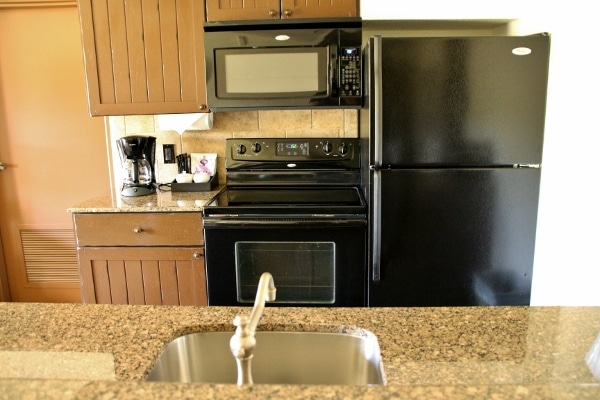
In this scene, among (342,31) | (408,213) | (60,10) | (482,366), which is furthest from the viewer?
(60,10)

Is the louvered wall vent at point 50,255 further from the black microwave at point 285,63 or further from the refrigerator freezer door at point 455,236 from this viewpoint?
the refrigerator freezer door at point 455,236

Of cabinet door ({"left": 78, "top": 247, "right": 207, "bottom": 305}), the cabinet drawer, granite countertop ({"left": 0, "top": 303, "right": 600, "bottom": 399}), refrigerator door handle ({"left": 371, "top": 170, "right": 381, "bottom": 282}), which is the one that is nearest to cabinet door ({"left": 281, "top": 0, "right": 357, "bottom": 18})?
refrigerator door handle ({"left": 371, "top": 170, "right": 381, "bottom": 282})

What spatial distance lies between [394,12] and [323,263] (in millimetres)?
1266

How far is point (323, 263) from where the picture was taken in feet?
6.53

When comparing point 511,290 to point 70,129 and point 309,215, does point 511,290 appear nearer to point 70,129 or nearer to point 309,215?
point 309,215

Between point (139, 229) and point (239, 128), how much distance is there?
84cm

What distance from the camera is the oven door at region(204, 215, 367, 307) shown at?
1.94 m

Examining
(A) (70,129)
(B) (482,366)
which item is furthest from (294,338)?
(A) (70,129)

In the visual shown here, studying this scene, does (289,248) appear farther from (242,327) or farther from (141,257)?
(242,327)

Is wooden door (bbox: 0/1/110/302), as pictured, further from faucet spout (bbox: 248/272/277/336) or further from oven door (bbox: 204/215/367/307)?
faucet spout (bbox: 248/272/277/336)

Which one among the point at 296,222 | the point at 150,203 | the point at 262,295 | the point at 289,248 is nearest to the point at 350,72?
the point at 296,222

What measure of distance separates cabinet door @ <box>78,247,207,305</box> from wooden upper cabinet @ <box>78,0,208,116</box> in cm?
74

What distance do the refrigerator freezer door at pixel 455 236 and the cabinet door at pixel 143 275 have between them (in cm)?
86

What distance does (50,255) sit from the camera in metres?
2.83
